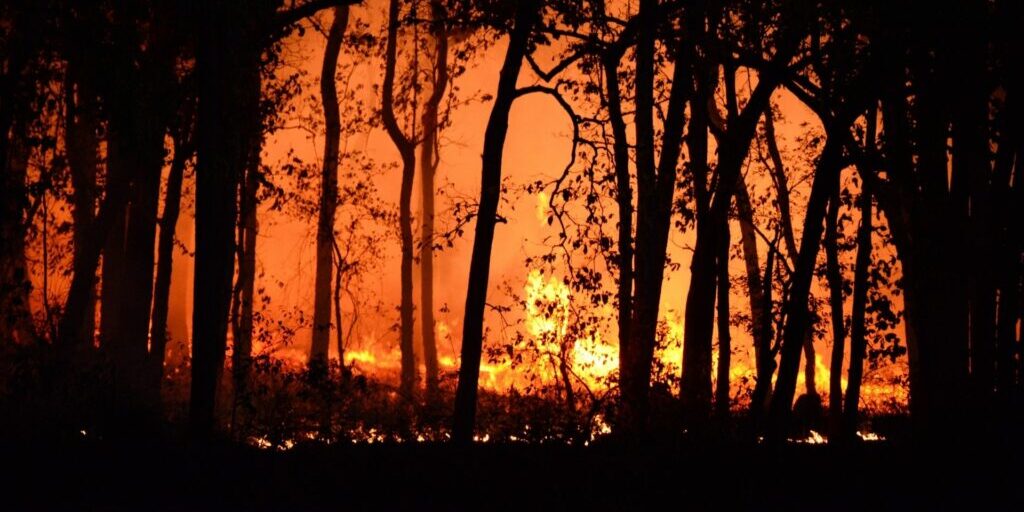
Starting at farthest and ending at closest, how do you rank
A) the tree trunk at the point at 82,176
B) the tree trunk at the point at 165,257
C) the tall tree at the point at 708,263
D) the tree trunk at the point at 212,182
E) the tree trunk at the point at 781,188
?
the tree trunk at the point at 781,188, the tree trunk at the point at 82,176, the tree trunk at the point at 165,257, the tall tree at the point at 708,263, the tree trunk at the point at 212,182

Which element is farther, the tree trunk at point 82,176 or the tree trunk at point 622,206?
the tree trunk at point 82,176

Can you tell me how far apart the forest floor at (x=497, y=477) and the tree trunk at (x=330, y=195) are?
36.4 ft

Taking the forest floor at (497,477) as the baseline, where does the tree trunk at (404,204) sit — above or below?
above

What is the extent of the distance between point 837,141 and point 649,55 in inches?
118

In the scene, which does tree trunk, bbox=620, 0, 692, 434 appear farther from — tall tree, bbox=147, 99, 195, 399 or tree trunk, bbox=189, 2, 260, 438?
tall tree, bbox=147, 99, 195, 399

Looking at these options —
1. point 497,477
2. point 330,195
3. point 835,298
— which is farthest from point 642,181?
point 330,195

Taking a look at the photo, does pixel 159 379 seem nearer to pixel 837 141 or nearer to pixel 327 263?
pixel 327 263

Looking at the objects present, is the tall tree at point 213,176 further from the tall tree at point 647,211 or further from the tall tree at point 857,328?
the tall tree at point 857,328

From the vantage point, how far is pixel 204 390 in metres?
11.1

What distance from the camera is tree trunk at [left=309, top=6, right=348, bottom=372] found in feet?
68.6

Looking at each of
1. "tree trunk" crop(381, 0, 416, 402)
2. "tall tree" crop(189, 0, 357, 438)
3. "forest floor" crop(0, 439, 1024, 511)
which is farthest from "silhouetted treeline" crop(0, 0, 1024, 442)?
"tree trunk" crop(381, 0, 416, 402)

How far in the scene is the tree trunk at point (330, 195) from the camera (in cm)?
2091

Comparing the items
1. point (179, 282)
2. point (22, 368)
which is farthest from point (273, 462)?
point (179, 282)

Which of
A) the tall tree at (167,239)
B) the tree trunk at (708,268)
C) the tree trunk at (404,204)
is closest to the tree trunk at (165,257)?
the tall tree at (167,239)
